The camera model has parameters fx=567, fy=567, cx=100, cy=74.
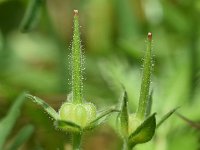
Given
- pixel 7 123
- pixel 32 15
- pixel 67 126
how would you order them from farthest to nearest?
pixel 32 15
pixel 7 123
pixel 67 126

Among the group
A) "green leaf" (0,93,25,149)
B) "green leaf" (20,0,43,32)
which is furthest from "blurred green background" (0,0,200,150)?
"green leaf" (0,93,25,149)

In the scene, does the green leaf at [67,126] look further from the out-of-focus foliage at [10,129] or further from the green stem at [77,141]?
the out-of-focus foliage at [10,129]

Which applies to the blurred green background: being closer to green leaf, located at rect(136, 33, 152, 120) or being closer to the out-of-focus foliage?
the out-of-focus foliage

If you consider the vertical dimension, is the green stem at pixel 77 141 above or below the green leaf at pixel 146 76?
below

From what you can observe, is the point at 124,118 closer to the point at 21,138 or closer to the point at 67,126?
the point at 67,126

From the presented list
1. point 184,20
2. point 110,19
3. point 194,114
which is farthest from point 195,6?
point 110,19

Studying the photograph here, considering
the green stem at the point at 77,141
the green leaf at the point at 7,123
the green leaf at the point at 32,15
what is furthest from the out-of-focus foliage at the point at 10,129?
the green leaf at the point at 32,15

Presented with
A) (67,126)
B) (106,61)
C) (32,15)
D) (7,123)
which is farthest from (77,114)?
(106,61)
